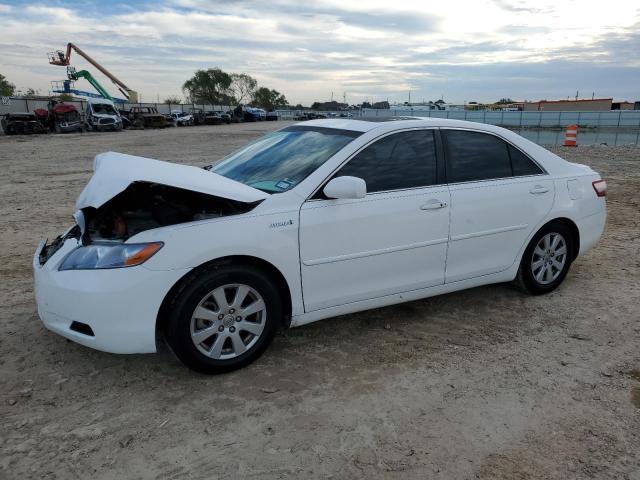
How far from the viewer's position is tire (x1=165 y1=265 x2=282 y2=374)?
9.96ft

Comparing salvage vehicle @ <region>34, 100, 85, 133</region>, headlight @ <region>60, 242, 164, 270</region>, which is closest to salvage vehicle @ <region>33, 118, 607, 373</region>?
headlight @ <region>60, 242, 164, 270</region>

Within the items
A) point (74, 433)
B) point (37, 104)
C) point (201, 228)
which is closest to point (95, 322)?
point (74, 433)

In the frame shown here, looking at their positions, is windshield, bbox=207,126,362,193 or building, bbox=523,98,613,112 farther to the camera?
building, bbox=523,98,613,112

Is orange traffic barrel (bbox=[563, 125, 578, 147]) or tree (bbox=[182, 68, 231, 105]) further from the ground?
tree (bbox=[182, 68, 231, 105])

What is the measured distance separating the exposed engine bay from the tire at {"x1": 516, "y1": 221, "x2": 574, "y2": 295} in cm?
264

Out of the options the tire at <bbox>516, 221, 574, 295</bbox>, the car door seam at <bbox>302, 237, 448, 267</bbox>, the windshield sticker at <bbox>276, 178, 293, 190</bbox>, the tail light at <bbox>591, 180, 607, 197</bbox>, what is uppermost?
the windshield sticker at <bbox>276, 178, 293, 190</bbox>

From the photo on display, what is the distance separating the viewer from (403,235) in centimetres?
368

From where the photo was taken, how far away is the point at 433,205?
12.5 ft

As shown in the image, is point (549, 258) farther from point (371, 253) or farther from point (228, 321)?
point (228, 321)

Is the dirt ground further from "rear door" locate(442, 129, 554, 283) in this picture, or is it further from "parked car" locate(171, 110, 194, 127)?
"parked car" locate(171, 110, 194, 127)

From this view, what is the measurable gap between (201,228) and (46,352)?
1560 mm

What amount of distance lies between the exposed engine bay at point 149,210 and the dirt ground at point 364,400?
896 millimetres

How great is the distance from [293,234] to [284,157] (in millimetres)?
880

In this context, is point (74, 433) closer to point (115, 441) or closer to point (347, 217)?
point (115, 441)
